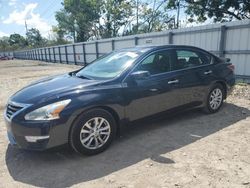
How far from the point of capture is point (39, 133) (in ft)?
10.6

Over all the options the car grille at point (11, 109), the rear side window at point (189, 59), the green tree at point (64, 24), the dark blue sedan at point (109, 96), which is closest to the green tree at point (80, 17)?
the green tree at point (64, 24)

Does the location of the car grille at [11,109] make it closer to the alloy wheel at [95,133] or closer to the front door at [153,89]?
the alloy wheel at [95,133]

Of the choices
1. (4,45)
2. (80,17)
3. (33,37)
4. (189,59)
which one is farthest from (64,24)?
(189,59)

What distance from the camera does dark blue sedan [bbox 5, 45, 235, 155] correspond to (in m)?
3.29

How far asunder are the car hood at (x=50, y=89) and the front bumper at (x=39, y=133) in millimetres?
341

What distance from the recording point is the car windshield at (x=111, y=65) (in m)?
4.13

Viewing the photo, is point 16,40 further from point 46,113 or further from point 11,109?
point 46,113

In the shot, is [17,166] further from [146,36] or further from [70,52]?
[70,52]

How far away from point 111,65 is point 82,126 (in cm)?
141

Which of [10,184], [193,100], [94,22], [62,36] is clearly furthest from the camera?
[62,36]

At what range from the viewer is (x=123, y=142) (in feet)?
13.5

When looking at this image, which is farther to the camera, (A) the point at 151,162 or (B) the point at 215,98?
(B) the point at 215,98

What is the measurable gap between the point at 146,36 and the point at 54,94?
35.1 ft

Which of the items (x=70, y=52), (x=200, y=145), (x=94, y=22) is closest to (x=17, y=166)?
(x=200, y=145)
